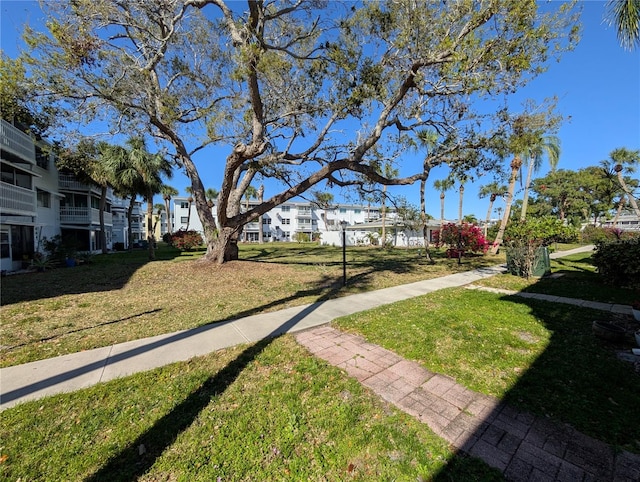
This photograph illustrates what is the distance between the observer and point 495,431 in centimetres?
244

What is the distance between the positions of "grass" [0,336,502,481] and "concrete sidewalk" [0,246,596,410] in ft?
1.03

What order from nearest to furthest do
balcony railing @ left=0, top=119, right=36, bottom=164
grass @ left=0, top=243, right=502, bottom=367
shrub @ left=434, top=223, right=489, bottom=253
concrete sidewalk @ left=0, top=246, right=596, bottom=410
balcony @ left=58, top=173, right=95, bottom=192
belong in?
concrete sidewalk @ left=0, top=246, right=596, bottom=410, grass @ left=0, top=243, right=502, bottom=367, balcony railing @ left=0, top=119, right=36, bottom=164, shrub @ left=434, top=223, right=489, bottom=253, balcony @ left=58, top=173, right=95, bottom=192

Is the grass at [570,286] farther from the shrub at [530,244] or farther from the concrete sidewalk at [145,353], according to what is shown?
the concrete sidewalk at [145,353]

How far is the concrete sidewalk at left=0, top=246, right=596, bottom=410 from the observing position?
327 cm

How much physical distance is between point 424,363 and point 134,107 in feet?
36.0

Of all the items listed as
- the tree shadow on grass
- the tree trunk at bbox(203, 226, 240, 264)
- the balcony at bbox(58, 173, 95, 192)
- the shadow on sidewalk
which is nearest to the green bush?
the tree shadow on grass

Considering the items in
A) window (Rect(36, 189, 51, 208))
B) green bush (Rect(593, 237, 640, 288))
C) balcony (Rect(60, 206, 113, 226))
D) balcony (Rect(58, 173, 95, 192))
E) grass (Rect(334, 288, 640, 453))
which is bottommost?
grass (Rect(334, 288, 640, 453))

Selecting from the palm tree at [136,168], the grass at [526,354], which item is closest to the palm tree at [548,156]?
the grass at [526,354]

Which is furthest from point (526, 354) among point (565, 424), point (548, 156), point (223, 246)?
point (548, 156)

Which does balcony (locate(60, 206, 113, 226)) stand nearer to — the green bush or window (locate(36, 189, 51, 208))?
window (locate(36, 189, 51, 208))

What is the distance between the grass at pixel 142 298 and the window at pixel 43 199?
7770 millimetres

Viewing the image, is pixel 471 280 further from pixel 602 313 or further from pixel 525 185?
pixel 525 185

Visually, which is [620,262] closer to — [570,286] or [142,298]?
[570,286]

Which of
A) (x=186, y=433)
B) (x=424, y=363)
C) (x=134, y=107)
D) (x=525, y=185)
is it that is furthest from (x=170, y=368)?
(x=525, y=185)
